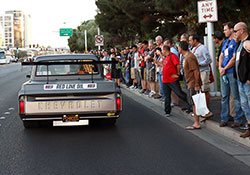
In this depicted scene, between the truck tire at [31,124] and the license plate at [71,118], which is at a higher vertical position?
the license plate at [71,118]

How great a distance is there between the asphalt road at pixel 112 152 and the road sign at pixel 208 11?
3916 millimetres

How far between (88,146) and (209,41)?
7.23 m

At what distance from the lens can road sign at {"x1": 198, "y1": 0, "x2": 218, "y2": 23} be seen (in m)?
11.6

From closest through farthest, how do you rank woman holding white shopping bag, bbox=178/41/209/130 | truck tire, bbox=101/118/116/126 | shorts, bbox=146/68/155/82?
woman holding white shopping bag, bbox=178/41/209/130 → truck tire, bbox=101/118/116/126 → shorts, bbox=146/68/155/82

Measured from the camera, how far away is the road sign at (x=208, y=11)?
11617 millimetres

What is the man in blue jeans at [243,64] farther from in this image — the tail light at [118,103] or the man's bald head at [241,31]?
the tail light at [118,103]

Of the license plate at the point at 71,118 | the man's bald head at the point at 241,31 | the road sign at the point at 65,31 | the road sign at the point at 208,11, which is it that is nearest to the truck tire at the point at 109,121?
the license plate at the point at 71,118

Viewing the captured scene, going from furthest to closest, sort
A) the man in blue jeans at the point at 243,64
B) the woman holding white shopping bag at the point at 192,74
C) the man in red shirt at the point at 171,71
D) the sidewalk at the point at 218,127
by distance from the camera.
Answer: the man in red shirt at the point at 171,71
the woman holding white shopping bag at the point at 192,74
the sidewalk at the point at 218,127
the man in blue jeans at the point at 243,64

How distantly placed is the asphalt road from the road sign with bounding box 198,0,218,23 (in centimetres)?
392

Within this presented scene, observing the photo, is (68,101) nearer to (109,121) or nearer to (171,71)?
(109,121)

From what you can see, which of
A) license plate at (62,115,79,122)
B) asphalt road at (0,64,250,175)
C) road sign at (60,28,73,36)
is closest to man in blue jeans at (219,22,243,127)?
asphalt road at (0,64,250,175)

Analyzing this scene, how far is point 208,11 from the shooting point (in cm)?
1174

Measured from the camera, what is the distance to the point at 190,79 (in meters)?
8.35

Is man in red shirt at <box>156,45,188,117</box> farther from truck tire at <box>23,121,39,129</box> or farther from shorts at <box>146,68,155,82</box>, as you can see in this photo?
shorts at <box>146,68,155,82</box>
